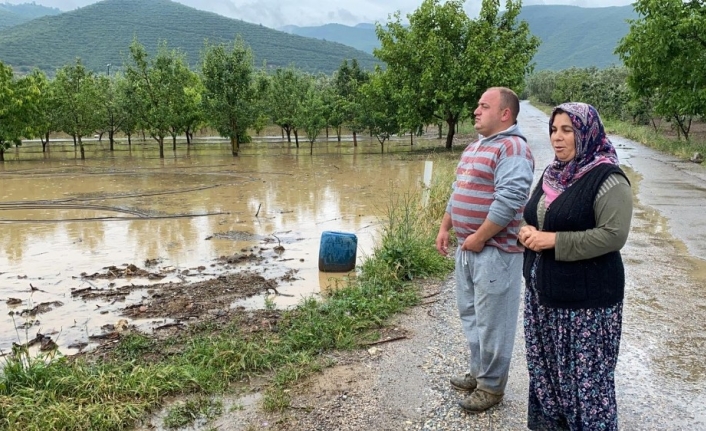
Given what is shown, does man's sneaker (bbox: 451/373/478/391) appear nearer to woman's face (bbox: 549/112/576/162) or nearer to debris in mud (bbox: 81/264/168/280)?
woman's face (bbox: 549/112/576/162)

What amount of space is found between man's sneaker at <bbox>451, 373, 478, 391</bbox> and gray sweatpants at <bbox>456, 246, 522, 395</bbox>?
0.67 ft

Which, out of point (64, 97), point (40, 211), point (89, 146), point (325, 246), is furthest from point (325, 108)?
point (325, 246)

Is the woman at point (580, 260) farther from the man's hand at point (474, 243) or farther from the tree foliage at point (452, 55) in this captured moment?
the tree foliage at point (452, 55)

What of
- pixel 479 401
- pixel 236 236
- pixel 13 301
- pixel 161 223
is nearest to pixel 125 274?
pixel 13 301

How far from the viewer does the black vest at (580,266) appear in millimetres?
2225

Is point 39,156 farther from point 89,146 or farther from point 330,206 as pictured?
point 330,206

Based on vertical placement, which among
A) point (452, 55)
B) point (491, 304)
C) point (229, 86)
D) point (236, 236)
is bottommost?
point (236, 236)

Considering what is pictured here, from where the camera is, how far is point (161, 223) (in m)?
10.9

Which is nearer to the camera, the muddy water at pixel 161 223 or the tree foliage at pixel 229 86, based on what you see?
the muddy water at pixel 161 223

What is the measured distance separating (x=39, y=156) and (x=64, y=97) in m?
3.44

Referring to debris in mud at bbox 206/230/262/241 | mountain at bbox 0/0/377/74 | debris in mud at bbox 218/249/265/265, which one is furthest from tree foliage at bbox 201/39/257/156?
mountain at bbox 0/0/377/74

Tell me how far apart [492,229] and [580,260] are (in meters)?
0.53

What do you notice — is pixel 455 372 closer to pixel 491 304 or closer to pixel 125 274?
pixel 491 304

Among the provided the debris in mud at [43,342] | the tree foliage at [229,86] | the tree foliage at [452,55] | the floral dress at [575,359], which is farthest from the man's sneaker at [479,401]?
the tree foliage at [229,86]
